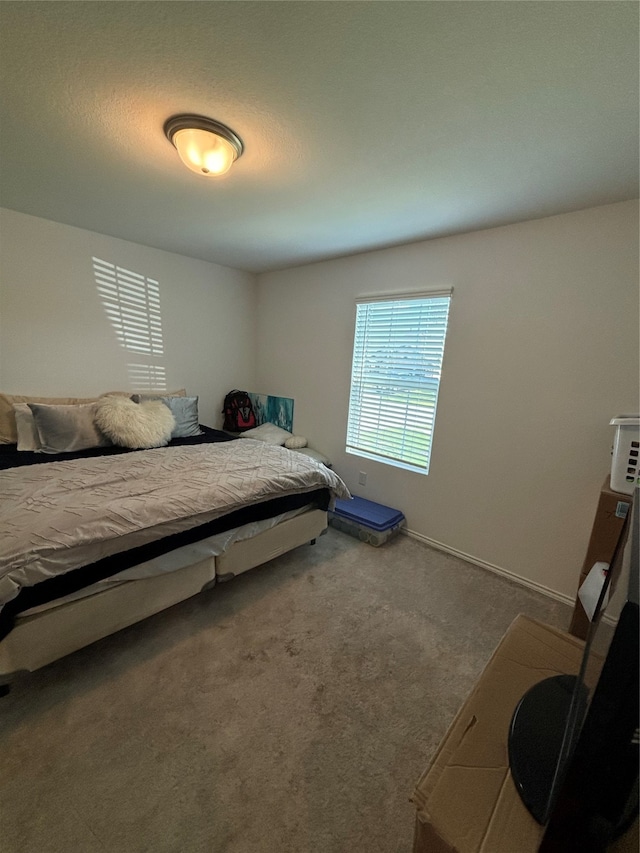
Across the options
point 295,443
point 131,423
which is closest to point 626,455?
point 295,443

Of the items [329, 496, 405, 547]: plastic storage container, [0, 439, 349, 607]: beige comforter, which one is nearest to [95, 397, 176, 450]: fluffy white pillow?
[0, 439, 349, 607]: beige comforter

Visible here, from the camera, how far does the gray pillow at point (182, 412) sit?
2.96m

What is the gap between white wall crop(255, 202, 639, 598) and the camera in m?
1.84

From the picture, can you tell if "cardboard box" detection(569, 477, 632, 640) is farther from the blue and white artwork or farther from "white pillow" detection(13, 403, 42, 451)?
"white pillow" detection(13, 403, 42, 451)

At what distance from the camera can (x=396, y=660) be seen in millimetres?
1622

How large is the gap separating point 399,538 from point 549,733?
2074 millimetres

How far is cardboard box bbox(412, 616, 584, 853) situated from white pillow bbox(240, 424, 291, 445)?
9.15ft

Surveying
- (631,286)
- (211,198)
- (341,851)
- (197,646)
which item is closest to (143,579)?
(197,646)

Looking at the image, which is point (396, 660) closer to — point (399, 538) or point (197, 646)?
point (197, 646)

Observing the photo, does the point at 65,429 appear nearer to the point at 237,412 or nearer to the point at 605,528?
the point at 237,412

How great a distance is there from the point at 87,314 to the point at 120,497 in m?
2.05

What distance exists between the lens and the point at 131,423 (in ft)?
8.22

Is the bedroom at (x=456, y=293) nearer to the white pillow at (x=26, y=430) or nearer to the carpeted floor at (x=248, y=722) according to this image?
the white pillow at (x=26, y=430)

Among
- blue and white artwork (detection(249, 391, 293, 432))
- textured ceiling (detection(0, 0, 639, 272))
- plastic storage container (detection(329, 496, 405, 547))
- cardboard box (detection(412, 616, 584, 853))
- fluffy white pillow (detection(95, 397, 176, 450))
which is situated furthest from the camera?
blue and white artwork (detection(249, 391, 293, 432))
